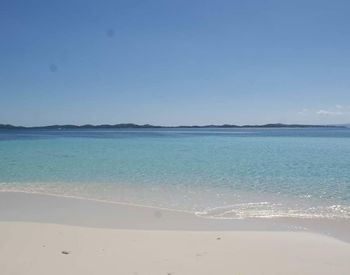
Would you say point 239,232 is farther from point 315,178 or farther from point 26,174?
point 26,174

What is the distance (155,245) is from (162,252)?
0.42m

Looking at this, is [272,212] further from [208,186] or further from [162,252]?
[162,252]

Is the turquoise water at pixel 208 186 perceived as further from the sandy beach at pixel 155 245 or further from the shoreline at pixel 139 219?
the sandy beach at pixel 155 245

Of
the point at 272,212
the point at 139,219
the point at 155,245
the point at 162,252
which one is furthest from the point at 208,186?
the point at 162,252

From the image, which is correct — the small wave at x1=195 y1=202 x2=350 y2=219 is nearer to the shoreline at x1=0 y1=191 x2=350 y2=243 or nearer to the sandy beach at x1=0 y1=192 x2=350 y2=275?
the shoreline at x1=0 y1=191 x2=350 y2=243

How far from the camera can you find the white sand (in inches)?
198

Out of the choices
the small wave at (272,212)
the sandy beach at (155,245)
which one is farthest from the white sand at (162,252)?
the small wave at (272,212)

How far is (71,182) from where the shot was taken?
14203 mm

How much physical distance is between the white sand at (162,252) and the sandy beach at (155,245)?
1 centimetres

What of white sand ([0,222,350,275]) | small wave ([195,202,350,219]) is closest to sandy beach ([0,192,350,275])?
white sand ([0,222,350,275])

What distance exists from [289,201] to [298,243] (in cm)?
393

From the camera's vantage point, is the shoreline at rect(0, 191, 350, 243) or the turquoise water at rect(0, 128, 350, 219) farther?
the turquoise water at rect(0, 128, 350, 219)

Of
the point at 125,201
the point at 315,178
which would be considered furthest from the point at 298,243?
the point at 315,178

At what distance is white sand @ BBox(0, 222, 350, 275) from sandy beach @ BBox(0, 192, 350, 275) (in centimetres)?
1
